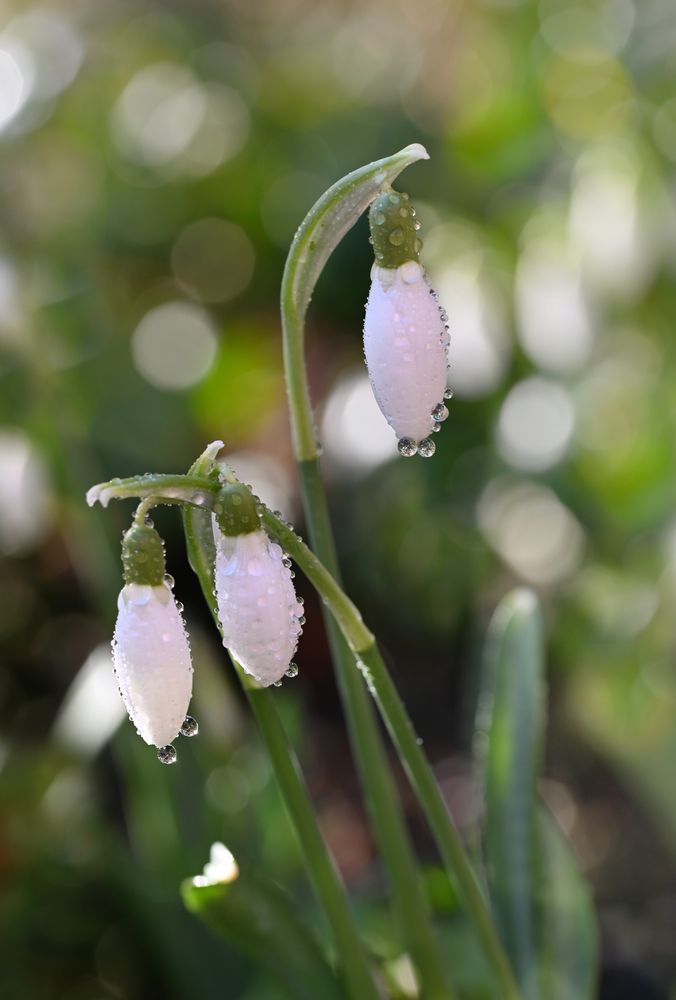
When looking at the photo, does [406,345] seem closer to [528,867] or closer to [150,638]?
[150,638]

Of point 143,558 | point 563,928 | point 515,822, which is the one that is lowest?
point 563,928

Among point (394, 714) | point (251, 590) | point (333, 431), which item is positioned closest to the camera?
point (251, 590)

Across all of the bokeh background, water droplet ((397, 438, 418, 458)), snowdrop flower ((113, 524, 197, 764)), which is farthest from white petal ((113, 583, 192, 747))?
the bokeh background

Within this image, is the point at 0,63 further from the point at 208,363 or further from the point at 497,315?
the point at 497,315

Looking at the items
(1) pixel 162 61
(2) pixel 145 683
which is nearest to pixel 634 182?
(1) pixel 162 61

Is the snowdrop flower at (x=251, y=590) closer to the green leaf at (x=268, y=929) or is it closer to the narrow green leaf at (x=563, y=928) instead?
the green leaf at (x=268, y=929)

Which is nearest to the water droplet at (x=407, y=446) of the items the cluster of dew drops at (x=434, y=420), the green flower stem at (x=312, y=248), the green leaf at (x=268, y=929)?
the cluster of dew drops at (x=434, y=420)

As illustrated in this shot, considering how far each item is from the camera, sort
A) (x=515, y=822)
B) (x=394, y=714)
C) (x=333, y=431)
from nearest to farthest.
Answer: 1. (x=394, y=714)
2. (x=515, y=822)
3. (x=333, y=431)

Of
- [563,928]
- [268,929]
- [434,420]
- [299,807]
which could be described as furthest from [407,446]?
[563,928]
